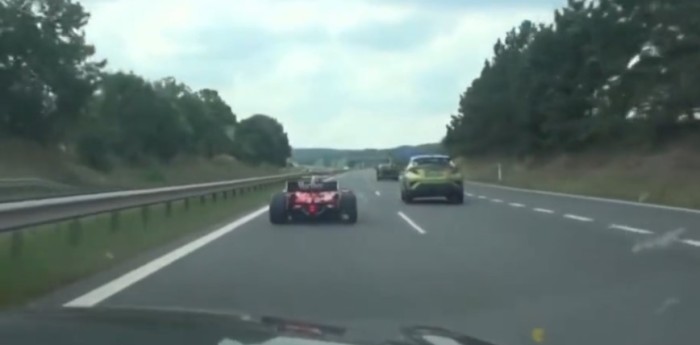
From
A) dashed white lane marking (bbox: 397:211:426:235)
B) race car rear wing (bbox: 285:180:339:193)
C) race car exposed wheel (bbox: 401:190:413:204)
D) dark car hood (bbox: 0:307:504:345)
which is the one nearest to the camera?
dark car hood (bbox: 0:307:504:345)

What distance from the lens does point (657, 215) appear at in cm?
3014

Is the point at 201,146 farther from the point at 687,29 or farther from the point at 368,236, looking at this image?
the point at 368,236

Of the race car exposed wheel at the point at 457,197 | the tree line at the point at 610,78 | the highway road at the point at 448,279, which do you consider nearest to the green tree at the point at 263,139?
the tree line at the point at 610,78

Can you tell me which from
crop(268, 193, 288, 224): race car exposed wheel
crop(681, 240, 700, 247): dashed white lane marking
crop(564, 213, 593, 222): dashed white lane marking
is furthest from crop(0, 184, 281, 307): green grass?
crop(681, 240, 700, 247): dashed white lane marking

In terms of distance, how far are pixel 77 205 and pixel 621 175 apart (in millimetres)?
51554

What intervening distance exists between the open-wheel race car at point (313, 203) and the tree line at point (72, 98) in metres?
11.6

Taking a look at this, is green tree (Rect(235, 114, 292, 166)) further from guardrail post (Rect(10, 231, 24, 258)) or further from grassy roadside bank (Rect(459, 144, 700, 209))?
A: guardrail post (Rect(10, 231, 24, 258))

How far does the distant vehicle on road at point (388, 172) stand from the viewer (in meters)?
93.1

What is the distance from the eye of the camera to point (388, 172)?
9356cm

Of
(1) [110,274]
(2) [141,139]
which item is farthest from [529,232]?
(2) [141,139]

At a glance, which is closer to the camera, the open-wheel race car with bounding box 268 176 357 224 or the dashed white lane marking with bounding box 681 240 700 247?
the dashed white lane marking with bounding box 681 240 700 247

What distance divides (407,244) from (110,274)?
21.0ft

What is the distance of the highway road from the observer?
11023 mm

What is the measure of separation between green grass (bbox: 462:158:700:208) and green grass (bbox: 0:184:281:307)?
1639 cm
